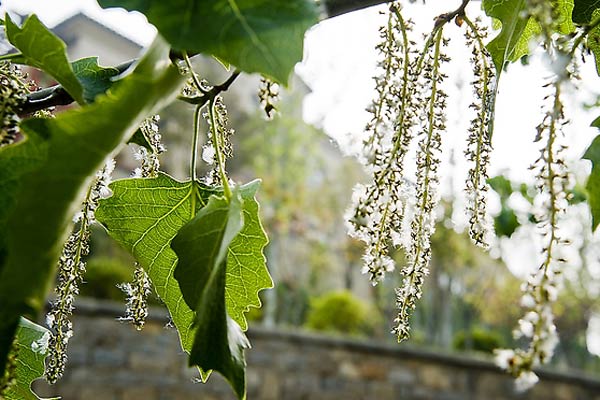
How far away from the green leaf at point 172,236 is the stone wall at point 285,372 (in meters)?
3.94

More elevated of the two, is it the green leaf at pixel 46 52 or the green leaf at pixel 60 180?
the green leaf at pixel 46 52

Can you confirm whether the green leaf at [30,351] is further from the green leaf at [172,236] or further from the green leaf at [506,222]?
the green leaf at [506,222]

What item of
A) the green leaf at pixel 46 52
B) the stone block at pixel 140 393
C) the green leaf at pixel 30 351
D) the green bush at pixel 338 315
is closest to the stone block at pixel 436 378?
the green bush at pixel 338 315

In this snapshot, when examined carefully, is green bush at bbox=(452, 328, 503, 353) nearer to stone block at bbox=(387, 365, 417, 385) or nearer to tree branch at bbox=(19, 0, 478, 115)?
stone block at bbox=(387, 365, 417, 385)

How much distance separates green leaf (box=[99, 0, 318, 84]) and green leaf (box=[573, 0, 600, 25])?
0.26 metres

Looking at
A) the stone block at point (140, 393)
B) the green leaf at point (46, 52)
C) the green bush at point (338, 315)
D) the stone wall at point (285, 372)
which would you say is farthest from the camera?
the green bush at point (338, 315)

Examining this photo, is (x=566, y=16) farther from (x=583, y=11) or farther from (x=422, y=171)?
(x=422, y=171)

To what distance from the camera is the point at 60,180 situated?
244 millimetres

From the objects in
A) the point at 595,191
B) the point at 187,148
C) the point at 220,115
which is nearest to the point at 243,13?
the point at 220,115

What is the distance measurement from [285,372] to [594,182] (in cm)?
486

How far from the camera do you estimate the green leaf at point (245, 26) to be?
0.86ft

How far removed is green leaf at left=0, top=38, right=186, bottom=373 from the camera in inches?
9.1

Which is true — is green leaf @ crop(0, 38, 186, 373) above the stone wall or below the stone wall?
above

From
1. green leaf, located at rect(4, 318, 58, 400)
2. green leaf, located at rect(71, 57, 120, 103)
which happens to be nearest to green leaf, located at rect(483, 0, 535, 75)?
green leaf, located at rect(71, 57, 120, 103)
